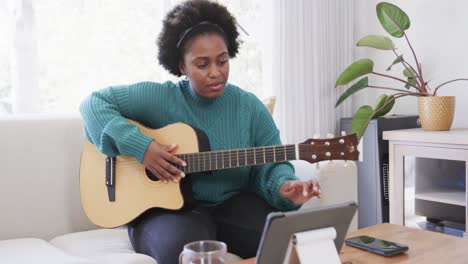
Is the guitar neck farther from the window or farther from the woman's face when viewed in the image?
the window

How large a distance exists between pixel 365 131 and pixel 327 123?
1.04ft

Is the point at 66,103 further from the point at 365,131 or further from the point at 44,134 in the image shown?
the point at 365,131

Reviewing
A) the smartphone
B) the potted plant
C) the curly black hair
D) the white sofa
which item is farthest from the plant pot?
the smartphone

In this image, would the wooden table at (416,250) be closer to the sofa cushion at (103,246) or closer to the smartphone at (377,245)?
the smartphone at (377,245)

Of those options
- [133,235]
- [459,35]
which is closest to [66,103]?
[133,235]

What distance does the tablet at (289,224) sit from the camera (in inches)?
33.6

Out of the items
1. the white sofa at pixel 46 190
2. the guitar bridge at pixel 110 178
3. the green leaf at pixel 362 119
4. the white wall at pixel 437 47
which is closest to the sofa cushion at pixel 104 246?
the white sofa at pixel 46 190

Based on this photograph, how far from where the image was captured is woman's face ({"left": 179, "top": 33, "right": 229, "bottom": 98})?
1.58 metres

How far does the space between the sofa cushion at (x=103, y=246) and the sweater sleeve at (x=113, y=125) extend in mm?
273

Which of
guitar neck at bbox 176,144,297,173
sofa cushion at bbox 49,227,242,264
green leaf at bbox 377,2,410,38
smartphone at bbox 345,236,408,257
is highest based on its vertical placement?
green leaf at bbox 377,2,410,38

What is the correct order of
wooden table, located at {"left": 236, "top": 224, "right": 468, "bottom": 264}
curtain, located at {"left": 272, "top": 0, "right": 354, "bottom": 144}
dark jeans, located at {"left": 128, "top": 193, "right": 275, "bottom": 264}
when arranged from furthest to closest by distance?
curtain, located at {"left": 272, "top": 0, "right": 354, "bottom": 144} → dark jeans, located at {"left": 128, "top": 193, "right": 275, "bottom": 264} → wooden table, located at {"left": 236, "top": 224, "right": 468, "bottom": 264}

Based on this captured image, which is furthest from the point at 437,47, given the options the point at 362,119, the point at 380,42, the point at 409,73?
the point at 362,119

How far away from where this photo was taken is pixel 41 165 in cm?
167

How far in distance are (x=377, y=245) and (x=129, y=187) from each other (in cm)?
75
